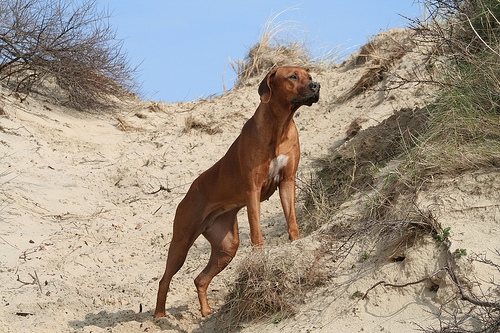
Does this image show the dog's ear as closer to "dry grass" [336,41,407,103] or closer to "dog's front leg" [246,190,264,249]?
"dog's front leg" [246,190,264,249]

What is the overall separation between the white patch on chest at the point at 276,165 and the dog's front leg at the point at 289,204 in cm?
12

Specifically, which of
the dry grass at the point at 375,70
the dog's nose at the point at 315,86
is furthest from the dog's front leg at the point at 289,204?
the dry grass at the point at 375,70

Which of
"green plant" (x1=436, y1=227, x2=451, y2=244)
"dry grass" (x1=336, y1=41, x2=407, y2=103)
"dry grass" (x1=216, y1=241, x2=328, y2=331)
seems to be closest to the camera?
"green plant" (x1=436, y1=227, x2=451, y2=244)

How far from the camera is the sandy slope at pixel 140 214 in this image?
18.4 feet

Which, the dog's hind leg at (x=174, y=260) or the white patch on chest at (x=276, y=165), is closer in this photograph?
the white patch on chest at (x=276, y=165)

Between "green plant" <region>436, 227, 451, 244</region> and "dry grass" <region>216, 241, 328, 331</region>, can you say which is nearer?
"green plant" <region>436, 227, 451, 244</region>

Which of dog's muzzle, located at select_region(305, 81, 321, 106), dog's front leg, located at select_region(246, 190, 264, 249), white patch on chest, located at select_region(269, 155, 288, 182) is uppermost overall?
dog's muzzle, located at select_region(305, 81, 321, 106)

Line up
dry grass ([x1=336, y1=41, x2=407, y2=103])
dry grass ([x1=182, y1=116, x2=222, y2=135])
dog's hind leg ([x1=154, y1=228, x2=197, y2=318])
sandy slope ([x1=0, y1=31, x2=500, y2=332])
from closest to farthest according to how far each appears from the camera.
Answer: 1. sandy slope ([x1=0, y1=31, x2=500, y2=332])
2. dog's hind leg ([x1=154, y1=228, x2=197, y2=318])
3. dry grass ([x1=336, y1=41, x2=407, y2=103])
4. dry grass ([x1=182, y1=116, x2=222, y2=135])

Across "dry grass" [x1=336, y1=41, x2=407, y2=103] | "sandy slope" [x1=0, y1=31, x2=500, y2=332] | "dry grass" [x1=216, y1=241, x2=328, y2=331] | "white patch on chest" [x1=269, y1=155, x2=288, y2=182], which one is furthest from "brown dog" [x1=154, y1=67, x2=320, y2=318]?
"dry grass" [x1=336, y1=41, x2=407, y2=103]

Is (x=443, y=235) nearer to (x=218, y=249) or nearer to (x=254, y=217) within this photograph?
(x=254, y=217)

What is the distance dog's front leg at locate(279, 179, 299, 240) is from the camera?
6.90m

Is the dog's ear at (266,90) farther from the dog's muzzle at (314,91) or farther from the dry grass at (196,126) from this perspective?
the dry grass at (196,126)

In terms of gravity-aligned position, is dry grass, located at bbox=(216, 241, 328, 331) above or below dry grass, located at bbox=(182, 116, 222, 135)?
below

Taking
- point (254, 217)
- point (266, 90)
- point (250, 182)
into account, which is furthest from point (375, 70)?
point (254, 217)
